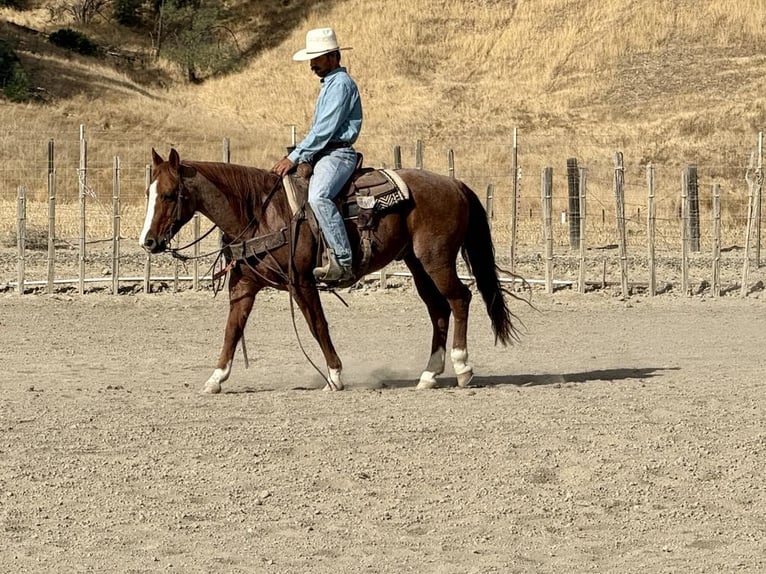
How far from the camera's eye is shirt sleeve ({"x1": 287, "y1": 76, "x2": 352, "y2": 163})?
9367 millimetres

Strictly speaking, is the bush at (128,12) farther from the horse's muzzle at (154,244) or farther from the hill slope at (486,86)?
the horse's muzzle at (154,244)

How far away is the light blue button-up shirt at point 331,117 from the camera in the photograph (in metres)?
9.38

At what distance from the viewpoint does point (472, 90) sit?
4228cm

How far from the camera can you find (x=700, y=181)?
30.1 meters

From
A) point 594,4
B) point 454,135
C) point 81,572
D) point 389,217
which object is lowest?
point 81,572

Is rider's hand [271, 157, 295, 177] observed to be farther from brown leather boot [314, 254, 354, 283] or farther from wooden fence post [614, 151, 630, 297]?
wooden fence post [614, 151, 630, 297]

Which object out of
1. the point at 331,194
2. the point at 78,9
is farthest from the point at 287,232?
the point at 78,9

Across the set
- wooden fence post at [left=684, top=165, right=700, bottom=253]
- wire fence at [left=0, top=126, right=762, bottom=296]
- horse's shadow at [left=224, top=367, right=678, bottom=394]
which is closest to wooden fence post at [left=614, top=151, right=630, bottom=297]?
wire fence at [left=0, top=126, right=762, bottom=296]

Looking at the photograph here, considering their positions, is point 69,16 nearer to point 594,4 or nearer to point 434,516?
point 594,4

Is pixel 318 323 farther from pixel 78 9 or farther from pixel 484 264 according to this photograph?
pixel 78 9

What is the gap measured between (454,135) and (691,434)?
2921 centimetres

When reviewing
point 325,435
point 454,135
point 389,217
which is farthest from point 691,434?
point 454,135

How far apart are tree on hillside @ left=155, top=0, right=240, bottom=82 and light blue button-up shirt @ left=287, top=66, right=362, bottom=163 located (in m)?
36.8

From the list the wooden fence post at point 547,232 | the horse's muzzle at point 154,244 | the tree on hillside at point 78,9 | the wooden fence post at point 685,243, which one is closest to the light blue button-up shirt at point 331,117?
the horse's muzzle at point 154,244
